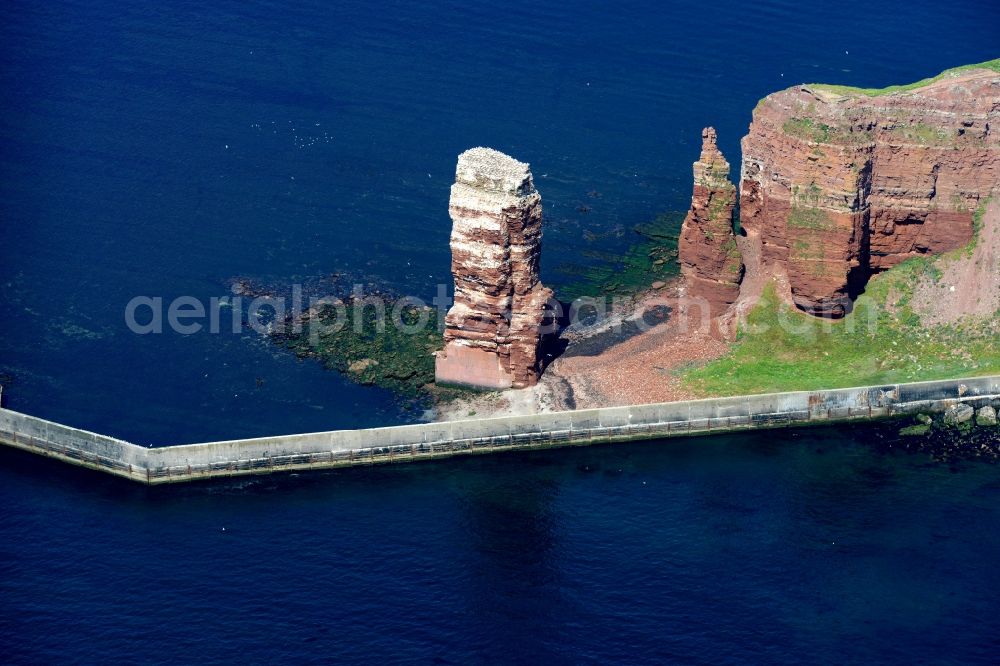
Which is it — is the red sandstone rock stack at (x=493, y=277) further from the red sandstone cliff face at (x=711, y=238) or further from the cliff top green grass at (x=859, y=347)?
the red sandstone cliff face at (x=711, y=238)

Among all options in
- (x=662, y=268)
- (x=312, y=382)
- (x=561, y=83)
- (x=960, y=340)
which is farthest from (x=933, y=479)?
(x=561, y=83)

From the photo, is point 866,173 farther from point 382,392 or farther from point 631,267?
point 382,392

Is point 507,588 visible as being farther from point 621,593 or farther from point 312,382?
point 312,382

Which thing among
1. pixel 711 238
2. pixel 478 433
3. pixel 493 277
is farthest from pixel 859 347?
pixel 478 433

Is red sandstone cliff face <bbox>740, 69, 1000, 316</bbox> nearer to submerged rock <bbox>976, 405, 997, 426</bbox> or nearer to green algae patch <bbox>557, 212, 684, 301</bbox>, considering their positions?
submerged rock <bbox>976, 405, 997, 426</bbox>

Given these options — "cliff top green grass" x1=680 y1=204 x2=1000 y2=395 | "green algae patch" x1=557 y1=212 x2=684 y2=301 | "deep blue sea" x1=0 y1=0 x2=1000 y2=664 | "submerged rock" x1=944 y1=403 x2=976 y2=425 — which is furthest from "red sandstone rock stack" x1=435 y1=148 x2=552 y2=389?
"submerged rock" x1=944 y1=403 x2=976 y2=425

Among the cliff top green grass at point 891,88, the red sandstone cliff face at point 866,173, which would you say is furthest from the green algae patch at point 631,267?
the cliff top green grass at point 891,88
